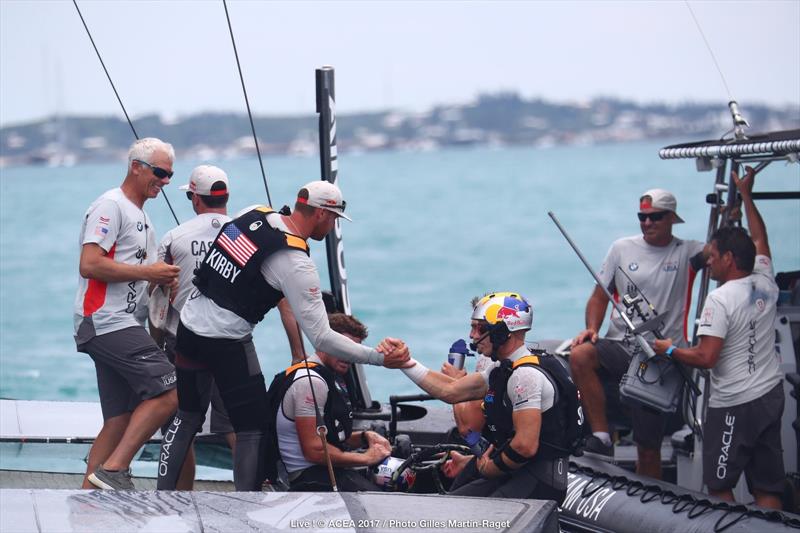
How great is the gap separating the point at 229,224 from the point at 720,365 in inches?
108

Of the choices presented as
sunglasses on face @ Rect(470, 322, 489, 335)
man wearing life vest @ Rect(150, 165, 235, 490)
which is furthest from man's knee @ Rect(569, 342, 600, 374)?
man wearing life vest @ Rect(150, 165, 235, 490)

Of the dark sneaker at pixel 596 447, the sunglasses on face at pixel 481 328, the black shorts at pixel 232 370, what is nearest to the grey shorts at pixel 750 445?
the dark sneaker at pixel 596 447

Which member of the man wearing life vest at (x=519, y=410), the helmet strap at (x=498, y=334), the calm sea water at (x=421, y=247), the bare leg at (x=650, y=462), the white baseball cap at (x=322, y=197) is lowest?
the calm sea water at (x=421, y=247)

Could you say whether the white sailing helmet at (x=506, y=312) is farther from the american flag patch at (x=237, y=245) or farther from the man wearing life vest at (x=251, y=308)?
the american flag patch at (x=237, y=245)

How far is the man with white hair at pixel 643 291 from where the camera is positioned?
23.8 ft

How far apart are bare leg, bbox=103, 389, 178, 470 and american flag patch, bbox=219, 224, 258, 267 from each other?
0.85 m

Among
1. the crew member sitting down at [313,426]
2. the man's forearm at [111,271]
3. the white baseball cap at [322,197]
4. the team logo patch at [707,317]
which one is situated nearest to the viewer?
the white baseball cap at [322,197]

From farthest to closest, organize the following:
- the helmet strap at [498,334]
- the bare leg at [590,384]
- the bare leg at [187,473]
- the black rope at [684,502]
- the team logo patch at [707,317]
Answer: the bare leg at [590,384], the team logo patch at [707,317], the bare leg at [187,473], the black rope at [684,502], the helmet strap at [498,334]

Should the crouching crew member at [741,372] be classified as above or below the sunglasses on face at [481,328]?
below

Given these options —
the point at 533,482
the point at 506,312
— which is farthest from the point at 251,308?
the point at 533,482

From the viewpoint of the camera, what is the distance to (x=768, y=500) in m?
6.40

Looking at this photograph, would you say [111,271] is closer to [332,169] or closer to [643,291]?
[332,169]

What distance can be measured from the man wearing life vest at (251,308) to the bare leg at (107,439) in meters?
0.41

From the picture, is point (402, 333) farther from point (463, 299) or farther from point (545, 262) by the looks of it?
point (545, 262)
